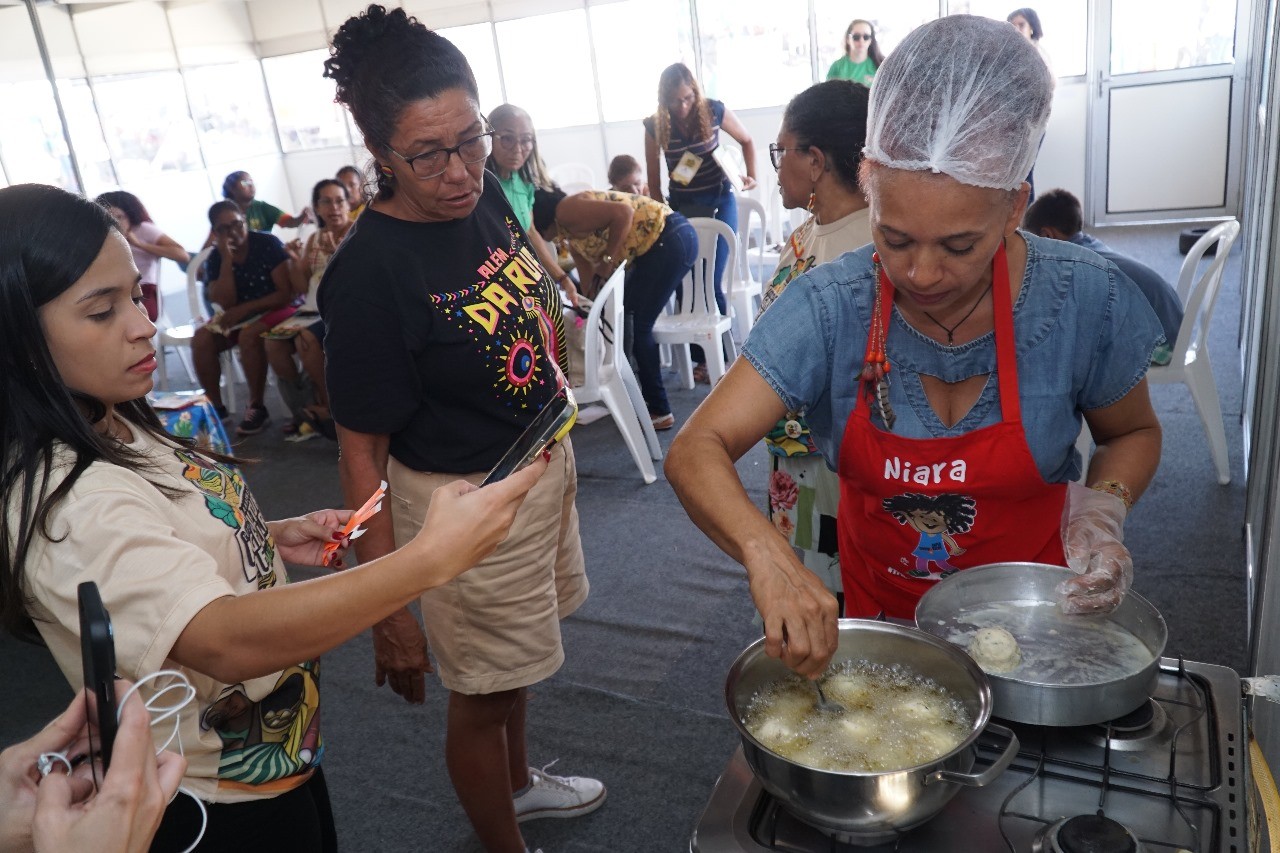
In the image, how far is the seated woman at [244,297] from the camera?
5.23 metres

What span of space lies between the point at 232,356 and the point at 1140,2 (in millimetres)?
7237

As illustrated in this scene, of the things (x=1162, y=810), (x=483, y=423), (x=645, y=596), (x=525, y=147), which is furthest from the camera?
(x=525, y=147)

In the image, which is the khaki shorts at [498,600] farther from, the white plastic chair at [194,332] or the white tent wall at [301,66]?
the white tent wall at [301,66]

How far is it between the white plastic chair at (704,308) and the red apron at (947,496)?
310cm

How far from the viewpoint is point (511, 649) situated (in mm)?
1733

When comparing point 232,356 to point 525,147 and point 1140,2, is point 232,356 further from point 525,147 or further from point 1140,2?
point 1140,2

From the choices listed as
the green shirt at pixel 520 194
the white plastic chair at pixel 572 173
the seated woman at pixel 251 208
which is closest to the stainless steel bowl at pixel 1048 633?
the green shirt at pixel 520 194

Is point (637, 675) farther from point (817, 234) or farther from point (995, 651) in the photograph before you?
point (995, 651)

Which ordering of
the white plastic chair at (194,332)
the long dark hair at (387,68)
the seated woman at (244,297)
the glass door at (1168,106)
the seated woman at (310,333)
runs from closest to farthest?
the long dark hair at (387,68)
the seated woman at (310,333)
the seated woman at (244,297)
the white plastic chair at (194,332)
the glass door at (1168,106)

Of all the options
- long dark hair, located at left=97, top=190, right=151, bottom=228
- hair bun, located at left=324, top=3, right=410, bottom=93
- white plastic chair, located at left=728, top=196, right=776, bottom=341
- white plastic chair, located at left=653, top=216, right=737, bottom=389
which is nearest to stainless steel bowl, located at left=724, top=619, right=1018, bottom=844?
hair bun, located at left=324, top=3, right=410, bottom=93

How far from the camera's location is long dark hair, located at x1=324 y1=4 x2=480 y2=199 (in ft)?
4.98

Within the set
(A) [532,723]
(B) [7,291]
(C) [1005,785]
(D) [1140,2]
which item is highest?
(D) [1140,2]

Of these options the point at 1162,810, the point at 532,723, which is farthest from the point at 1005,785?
the point at 532,723

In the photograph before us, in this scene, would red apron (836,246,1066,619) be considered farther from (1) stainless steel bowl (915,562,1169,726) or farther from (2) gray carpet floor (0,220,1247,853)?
(2) gray carpet floor (0,220,1247,853)
